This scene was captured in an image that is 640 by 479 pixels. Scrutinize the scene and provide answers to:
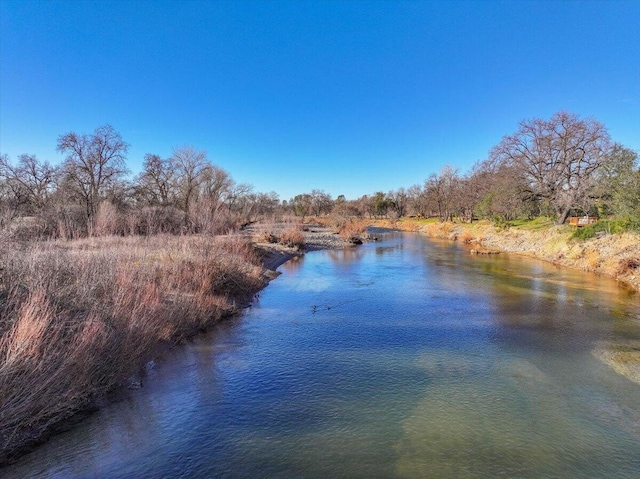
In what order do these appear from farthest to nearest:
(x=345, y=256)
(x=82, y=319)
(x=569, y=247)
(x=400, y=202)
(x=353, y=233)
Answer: (x=400, y=202), (x=353, y=233), (x=345, y=256), (x=569, y=247), (x=82, y=319)

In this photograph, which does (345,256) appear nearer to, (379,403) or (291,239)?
(291,239)

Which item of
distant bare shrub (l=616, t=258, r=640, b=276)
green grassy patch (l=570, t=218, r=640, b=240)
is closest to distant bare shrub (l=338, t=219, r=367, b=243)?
green grassy patch (l=570, t=218, r=640, b=240)

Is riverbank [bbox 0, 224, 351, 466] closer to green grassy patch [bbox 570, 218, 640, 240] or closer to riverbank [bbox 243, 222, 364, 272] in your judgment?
riverbank [bbox 243, 222, 364, 272]

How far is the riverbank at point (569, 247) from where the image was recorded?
16938mm

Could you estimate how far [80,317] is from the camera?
6895 millimetres

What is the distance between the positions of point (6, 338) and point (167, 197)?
47444 mm

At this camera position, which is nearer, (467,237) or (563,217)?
(563,217)

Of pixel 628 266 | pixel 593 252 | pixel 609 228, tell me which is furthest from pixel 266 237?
pixel 609 228

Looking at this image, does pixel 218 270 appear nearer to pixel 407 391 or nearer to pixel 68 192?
pixel 407 391

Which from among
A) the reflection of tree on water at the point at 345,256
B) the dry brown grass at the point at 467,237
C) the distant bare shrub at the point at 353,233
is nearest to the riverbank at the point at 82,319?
the reflection of tree on water at the point at 345,256

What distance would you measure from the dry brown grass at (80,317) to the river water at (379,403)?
1.86ft

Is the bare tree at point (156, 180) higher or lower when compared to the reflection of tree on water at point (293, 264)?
higher

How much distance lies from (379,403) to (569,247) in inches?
903

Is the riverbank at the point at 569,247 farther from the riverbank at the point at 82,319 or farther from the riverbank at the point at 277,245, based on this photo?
the riverbank at the point at 82,319
